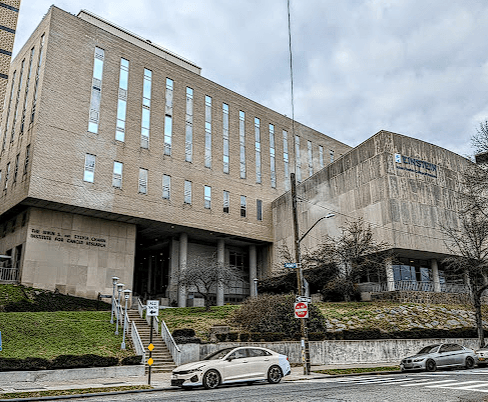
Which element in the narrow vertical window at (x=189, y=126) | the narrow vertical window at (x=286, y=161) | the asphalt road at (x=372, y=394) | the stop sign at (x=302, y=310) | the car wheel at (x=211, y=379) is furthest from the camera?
the narrow vertical window at (x=286, y=161)

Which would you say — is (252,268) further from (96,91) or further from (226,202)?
(96,91)

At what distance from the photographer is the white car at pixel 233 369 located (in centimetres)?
1491

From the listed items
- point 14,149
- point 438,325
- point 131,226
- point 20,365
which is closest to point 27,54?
point 14,149

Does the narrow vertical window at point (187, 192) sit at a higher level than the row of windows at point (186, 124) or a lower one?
lower

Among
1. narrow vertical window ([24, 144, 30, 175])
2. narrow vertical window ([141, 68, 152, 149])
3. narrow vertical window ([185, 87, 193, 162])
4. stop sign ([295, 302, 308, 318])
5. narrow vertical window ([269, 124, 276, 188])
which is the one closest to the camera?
stop sign ([295, 302, 308, 318])

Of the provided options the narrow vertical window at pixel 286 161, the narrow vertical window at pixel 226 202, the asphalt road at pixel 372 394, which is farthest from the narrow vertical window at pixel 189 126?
the asphalt road at pixel 372 394

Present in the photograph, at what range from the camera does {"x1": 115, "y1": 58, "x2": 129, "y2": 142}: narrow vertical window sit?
1657 inches

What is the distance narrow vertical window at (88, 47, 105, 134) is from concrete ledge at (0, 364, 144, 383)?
26402mm

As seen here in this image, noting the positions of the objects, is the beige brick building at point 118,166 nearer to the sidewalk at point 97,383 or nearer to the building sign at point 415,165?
the building sign at point 415,165

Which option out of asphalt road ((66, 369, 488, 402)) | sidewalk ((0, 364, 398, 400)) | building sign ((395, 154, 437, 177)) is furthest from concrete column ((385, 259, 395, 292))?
asphalt road ((66, 369, 488, 402))

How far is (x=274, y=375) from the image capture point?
1639cm

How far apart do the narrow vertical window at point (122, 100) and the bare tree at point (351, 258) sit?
20.8 m

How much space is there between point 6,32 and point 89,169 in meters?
14.2

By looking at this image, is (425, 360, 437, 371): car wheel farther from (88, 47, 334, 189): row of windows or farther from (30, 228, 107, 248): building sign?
(88, 47, 334, 189): row of windows
